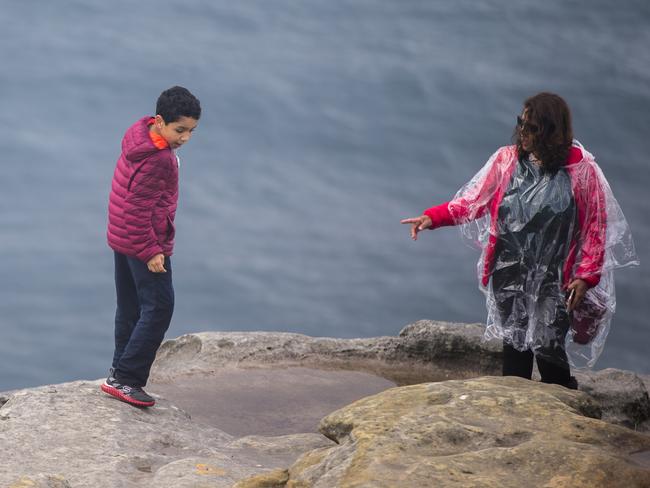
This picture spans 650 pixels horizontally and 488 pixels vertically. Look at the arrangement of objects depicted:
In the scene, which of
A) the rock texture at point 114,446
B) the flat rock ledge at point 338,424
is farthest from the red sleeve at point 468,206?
the rock texture at point 114,446

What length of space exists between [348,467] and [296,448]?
141cm

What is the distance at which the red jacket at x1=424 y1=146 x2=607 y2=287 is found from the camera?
5.29m

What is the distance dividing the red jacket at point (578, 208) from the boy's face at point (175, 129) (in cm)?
122

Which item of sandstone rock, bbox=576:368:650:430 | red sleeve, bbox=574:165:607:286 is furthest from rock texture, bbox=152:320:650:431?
red sleeve, bbox=574:165:607:286

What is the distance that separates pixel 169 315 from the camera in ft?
19.4

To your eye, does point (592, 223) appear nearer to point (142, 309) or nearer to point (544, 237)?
point (544, 237)

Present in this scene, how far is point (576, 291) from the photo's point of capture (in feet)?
17.5

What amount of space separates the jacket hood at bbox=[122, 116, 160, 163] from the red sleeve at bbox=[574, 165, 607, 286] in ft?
6.60

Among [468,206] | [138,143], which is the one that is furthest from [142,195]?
[468,206]

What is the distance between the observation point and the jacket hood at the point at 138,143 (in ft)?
18.3

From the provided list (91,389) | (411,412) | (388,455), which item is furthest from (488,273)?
(91,389)

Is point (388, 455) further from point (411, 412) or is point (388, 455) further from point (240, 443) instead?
point (240, 443)

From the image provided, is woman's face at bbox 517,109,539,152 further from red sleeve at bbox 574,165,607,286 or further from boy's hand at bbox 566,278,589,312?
boy's hand at bbox 566,278,589,312

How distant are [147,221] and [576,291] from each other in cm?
205
